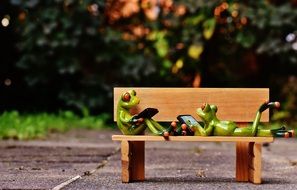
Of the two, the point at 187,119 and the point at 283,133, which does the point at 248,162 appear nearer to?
the point at 283,133

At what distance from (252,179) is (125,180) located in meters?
0.83

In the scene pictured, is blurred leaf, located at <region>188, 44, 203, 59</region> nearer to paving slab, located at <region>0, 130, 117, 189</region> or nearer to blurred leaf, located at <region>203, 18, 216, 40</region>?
blurred leaf, located at <region>203, 18, 216, 40</region>

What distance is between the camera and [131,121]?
14.9 ft

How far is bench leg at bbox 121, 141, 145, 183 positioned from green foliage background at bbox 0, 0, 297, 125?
6450 mm

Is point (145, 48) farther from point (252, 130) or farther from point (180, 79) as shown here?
point (252, 130)

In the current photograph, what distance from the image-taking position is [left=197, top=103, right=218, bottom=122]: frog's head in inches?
179

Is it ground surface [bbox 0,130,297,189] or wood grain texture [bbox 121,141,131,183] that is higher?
wood grain texture [bbox 121,141,131,183]

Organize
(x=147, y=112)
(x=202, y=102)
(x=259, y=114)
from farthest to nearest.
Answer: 1. (x=202, y=102)
2. (x=259, y=114)
3. (x=147, y=112)

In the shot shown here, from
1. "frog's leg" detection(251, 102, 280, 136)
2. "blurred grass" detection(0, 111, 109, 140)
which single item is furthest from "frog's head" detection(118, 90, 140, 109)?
"blurred grass" detection(0, 111, 109, 140)

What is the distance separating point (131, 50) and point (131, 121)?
719 centimetres

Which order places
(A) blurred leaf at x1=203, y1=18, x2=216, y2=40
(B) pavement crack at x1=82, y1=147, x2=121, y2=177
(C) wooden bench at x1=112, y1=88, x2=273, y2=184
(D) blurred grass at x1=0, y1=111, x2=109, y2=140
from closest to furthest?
(C) wooden bench at x1=112, y1=88, x2=273, y2=184 < (B) pavement crack at x1=82, y1=147, x2=121, y2=177 < (D) blurred grass at x1=0, y1=111, x2=109, y2=140 < (A) blurred leaf at x1=203, y1=18, x2=216, y2=40

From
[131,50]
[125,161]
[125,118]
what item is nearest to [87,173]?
[125,161]

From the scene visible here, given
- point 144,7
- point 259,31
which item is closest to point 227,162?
point 259,31

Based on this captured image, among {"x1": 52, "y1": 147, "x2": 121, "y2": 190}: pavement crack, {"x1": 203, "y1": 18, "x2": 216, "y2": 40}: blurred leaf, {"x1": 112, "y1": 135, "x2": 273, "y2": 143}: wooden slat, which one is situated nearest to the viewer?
{"x1": 52, "y1": 147, "x2": 121, "y2": 190}: pavement crack
